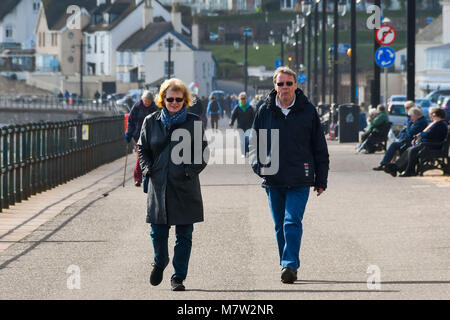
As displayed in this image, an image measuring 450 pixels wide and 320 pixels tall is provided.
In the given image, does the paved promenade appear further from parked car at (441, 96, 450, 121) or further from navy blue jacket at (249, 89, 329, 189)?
parked car at (441, 96, 450, 121)

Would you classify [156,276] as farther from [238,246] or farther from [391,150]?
[391,150]

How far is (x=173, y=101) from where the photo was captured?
935 centimetres

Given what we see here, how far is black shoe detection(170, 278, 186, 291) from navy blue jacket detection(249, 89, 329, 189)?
47.9 inches

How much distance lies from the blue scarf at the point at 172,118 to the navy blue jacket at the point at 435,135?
12.9m

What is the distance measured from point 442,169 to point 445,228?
8854mm

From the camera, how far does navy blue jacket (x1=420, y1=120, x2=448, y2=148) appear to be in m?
21.7

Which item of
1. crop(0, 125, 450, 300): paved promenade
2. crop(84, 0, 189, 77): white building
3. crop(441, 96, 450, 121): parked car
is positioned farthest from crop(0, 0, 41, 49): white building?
crop(0, 125, 450, 300): paved promenade

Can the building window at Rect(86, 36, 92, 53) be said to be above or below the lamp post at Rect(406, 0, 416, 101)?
above

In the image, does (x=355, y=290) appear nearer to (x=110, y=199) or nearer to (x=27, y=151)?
(x=110, y=199)

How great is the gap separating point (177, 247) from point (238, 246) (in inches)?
112

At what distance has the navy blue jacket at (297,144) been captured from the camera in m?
9.98

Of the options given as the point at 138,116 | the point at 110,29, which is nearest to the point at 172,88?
the point at 138,116

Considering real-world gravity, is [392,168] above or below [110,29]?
below

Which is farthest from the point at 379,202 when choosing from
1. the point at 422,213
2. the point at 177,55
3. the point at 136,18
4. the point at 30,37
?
the point at 30,37
